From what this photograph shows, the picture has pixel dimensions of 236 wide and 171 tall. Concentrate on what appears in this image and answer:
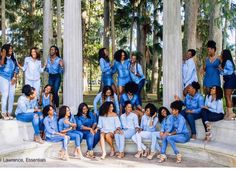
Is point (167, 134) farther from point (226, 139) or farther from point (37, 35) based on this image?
point (37, 35)

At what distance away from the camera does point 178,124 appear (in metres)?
9.98

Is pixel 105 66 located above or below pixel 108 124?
above

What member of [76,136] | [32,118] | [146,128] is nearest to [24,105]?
[32,118]

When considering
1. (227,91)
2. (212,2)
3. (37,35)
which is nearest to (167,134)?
(227,91)

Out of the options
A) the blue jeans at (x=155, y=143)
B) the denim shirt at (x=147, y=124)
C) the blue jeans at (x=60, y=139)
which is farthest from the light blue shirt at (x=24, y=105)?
the blue jeans at (x=155, y=143)

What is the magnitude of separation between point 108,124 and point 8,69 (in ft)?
11.3

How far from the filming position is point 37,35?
107 feet

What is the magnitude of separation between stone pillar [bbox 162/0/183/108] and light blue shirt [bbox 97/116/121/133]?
187 cm

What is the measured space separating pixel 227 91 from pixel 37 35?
2490 centimetres

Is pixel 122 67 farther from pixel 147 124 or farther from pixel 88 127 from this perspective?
pixel 88 127

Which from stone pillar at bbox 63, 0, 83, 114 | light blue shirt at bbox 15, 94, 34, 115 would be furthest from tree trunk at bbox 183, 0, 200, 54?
light blue shirt at bbox 15, 94, 34, 115

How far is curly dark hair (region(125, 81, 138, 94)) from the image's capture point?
452 inches

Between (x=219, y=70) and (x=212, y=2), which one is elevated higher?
(x=212, y=2)

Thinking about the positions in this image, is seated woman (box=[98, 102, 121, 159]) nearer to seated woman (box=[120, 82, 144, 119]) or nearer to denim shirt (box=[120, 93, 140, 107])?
seated woman (box=[120, 82, 144, 119])
